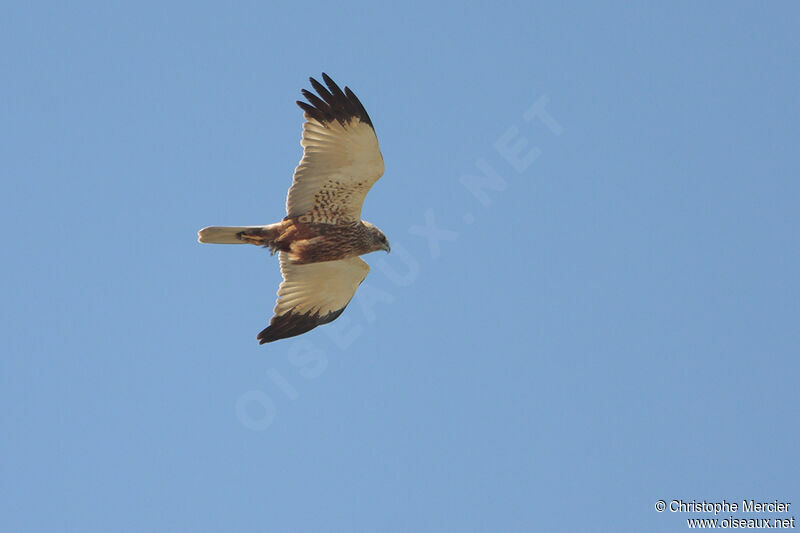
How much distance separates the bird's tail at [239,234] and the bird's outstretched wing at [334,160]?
0.33 meters

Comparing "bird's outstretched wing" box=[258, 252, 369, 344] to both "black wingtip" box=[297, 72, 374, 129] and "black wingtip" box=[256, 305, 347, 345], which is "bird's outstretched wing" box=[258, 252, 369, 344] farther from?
"black wingtip" box=[297, 72, 374, 129]

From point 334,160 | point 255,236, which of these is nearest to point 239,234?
point 255,236

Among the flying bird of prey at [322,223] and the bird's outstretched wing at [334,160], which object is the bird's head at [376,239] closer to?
the flying bird of prey at [322,223]

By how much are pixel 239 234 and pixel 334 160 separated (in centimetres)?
140

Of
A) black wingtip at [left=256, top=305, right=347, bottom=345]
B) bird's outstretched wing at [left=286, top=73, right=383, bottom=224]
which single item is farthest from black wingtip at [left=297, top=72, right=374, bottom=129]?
black wingtip at [left=256, top=305, right=347, bottom=345]

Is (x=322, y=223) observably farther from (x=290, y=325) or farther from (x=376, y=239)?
(x=290, y=325)

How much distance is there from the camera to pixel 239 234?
41.5 feet

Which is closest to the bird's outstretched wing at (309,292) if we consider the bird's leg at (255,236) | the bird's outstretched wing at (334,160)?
the bird's leg at (255,236)

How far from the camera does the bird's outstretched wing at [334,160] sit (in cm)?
1230

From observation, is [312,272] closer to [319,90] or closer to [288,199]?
[288,199]

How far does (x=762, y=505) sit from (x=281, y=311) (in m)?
6.65

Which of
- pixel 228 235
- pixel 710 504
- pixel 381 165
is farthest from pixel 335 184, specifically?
pixel 710 504

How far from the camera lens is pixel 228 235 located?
12602 millimetres

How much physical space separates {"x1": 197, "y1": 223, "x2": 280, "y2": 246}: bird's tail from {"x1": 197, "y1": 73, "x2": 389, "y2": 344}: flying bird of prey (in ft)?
0.04
